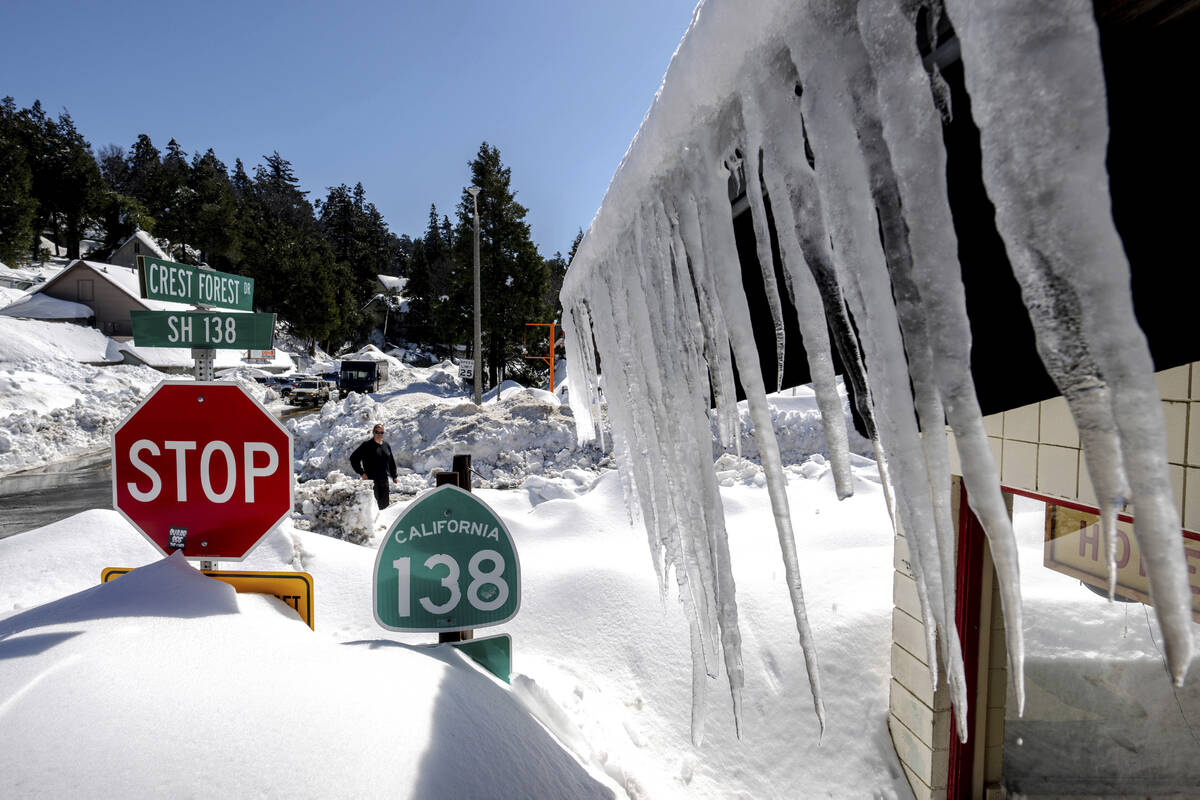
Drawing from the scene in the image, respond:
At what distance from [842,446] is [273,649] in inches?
82.8

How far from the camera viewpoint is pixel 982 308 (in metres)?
1.32

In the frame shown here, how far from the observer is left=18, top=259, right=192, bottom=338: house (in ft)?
114

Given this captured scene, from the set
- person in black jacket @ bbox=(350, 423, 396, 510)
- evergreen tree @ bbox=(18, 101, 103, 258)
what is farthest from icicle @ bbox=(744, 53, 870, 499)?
evergreen tree @ bbox=(18, 101, 103, 258)

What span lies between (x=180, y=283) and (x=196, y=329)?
0.47 metres

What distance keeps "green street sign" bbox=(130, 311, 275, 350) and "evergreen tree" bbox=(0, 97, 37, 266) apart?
47.9 meters

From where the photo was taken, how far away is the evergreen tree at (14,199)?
35875 mm

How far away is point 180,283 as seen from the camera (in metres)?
3.64

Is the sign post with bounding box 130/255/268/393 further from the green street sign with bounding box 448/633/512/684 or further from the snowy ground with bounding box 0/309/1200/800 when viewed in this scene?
the green street sign with bounding box 448/633/512/684

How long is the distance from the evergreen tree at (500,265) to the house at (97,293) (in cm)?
2155

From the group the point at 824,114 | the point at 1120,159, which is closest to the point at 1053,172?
the point at 824,114

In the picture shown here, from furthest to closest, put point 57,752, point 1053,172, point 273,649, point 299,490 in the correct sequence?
point 299,490 < point 273,649 < point 57,752 < point 1053,172

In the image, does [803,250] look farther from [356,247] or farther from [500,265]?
[356,247]

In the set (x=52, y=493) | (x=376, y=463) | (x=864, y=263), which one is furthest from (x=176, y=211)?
(x=864, y=263)

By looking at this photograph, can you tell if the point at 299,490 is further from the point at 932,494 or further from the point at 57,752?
the point at 932,494
